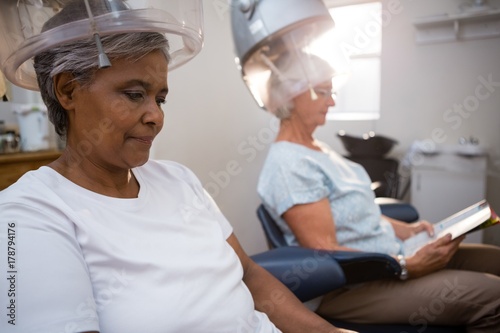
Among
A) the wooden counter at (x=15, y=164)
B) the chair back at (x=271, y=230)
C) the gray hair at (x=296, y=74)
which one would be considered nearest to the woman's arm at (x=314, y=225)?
the chair back at (x=271, y=230)

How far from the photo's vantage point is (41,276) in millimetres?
625

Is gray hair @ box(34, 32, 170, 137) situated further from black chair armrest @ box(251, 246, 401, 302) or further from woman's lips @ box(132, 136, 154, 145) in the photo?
black chair armrest @ box(251, 246, 401, 302)

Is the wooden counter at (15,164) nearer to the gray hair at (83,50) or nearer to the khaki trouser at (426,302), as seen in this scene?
the gray hair at (83,50)

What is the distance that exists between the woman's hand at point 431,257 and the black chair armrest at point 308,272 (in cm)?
28

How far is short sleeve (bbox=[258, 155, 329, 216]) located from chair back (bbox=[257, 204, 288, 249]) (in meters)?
0.06

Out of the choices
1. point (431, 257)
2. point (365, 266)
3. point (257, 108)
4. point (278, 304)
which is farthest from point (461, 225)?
point (257, 108)

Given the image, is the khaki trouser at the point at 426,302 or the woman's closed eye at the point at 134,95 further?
the khaki trouser at the point at 426,302

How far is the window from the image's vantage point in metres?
3.59

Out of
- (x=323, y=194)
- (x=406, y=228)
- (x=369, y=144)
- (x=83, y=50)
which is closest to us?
(x=83, y=50)

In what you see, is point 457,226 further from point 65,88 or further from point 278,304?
point 65,88

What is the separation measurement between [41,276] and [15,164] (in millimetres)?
1076

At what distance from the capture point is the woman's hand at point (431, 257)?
53.1 inches

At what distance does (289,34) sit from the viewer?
148 cm

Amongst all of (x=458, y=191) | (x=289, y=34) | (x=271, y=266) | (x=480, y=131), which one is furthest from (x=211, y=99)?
(x=480, y=131)
